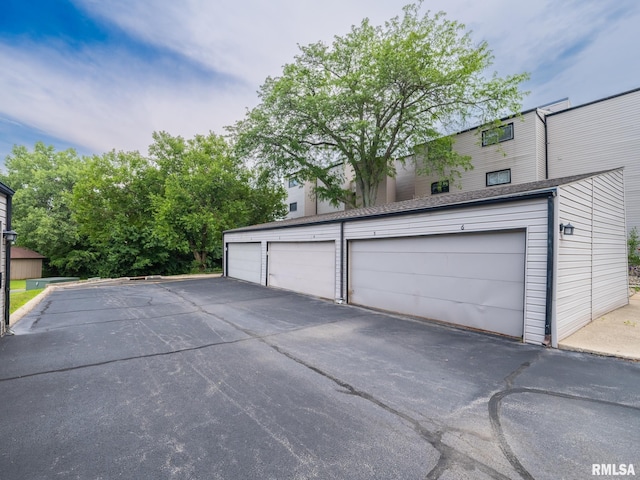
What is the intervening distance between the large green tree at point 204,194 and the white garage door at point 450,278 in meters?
13.0

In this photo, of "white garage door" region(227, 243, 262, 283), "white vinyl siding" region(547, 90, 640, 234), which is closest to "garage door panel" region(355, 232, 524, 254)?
"white garage door" region(227, 243, 262, 283)

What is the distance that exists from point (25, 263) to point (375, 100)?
102ft

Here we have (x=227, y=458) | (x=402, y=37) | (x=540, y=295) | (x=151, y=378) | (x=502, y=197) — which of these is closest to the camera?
(x=227, y=458)

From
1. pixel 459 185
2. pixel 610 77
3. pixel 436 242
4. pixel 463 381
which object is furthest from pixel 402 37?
pixel 463 381

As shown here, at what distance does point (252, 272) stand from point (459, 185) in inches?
507

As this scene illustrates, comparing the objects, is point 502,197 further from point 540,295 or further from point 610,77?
point 610,77

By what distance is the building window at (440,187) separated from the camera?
16.9 m

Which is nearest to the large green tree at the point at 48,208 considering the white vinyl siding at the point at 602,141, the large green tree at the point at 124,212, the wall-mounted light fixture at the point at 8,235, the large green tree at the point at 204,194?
the large green tree at the point at 124,212

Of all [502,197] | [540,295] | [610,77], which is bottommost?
[540,295]

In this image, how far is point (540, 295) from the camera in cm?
491

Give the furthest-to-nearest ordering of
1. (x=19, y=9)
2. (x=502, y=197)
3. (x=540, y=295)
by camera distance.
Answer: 1. (x=19, y=9)
2. (x=502, y=197)
3. (x=540, y=295)

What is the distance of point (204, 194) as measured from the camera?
18.7 meters

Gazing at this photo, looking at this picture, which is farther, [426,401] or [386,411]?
[426,401]

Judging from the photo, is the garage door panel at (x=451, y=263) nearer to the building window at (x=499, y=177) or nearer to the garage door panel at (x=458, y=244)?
the garage door panel at (x=458, y=244)
